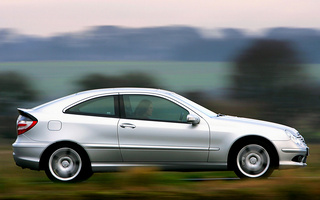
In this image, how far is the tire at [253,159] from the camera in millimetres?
7688

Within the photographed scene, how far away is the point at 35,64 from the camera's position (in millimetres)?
35906

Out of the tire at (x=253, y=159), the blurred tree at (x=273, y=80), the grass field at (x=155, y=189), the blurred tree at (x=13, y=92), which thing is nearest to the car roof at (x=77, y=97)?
the tire at (x=253, y=159)

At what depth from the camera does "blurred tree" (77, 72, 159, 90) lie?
111ft

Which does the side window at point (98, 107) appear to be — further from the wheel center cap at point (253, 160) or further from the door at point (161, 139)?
the wheel center cap at point (253, 160)

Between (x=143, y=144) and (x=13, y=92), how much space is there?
92.4 feet

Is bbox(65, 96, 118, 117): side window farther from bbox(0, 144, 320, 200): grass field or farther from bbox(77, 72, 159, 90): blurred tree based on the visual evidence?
bbox(77, 72, 159, 90): blurred tree

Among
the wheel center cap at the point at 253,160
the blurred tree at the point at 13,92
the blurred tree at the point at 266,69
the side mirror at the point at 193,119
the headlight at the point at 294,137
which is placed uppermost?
the blurred tree at the point at 266,69

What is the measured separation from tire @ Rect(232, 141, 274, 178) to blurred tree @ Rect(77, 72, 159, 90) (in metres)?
25.8

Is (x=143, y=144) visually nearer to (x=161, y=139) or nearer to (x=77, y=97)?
(x=161, y=139)

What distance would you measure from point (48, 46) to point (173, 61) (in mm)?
8905

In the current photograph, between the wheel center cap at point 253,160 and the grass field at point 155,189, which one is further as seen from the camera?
the wheel center cap at point 253,160

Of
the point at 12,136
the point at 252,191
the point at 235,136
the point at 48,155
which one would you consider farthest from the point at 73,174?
the point at 12,136

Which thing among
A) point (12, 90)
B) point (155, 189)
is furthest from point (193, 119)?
point (12, 90)

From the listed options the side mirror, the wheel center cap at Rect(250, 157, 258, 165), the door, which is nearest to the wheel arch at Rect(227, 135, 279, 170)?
the wheel center cap at Rect(250, 157, 258, 165)
